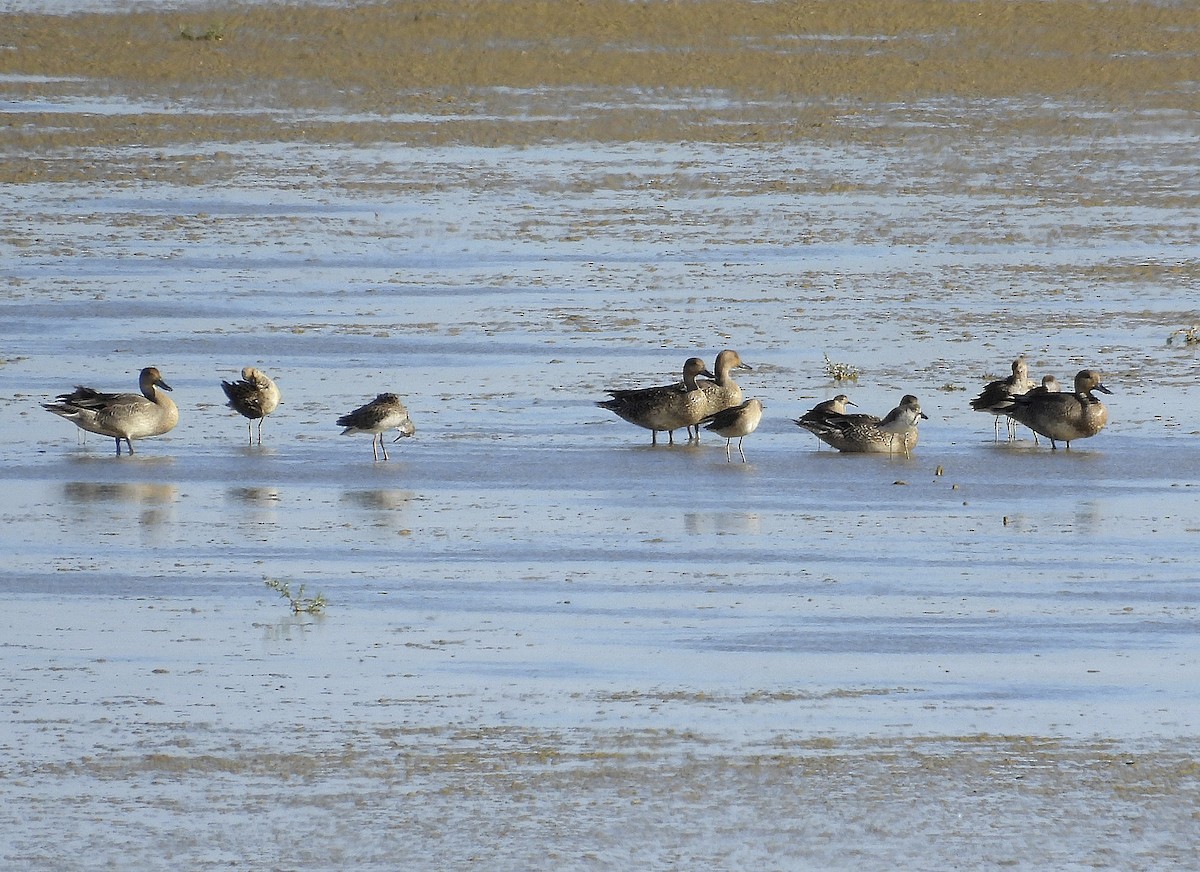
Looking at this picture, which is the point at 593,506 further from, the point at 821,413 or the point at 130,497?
the point at 130,497

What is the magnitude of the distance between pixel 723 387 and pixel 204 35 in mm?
25072

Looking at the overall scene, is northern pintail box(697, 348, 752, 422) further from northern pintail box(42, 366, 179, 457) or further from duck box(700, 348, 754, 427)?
northern pintail box(42, 366, 179, 457)

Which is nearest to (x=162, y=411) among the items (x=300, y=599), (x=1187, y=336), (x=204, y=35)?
(x=300, y=599)

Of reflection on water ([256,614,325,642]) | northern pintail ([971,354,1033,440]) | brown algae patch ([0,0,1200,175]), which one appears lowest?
reflection on water ([256,614,325,642])

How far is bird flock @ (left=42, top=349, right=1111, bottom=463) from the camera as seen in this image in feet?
49.5

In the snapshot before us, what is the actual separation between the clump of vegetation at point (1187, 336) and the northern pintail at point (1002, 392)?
273 cm

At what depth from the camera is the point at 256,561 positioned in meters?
12.1

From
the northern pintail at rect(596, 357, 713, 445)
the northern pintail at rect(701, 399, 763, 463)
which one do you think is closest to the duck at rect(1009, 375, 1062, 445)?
the northern pintail at rect(701, 399, 763, 463)

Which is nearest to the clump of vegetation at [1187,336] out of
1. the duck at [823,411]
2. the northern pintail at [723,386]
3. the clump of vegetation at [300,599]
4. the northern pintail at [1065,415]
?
the northern pintail at [1065,415]

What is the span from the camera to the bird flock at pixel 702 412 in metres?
15.1

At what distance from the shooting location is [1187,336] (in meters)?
18.7

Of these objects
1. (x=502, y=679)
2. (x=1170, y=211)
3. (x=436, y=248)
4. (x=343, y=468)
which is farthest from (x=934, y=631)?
(x=1170, y=211)

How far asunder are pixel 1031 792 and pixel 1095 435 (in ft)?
24.6

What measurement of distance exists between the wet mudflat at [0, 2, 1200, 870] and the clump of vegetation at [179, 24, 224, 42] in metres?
7.05
